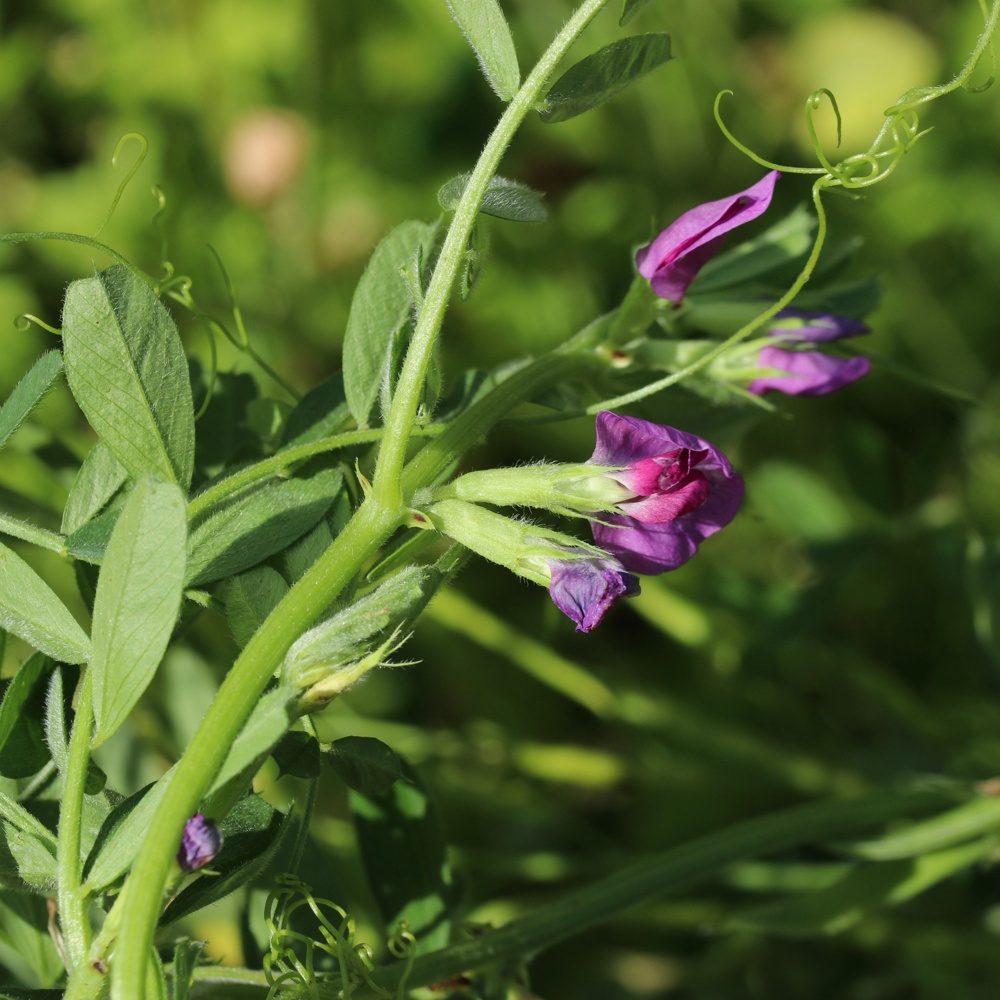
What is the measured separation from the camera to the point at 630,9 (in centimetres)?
68

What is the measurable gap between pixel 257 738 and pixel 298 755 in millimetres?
117

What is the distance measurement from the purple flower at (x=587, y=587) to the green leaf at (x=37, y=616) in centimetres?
29

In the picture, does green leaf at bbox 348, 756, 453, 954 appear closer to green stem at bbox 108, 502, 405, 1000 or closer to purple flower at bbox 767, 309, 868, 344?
green stem at bbox 108, 502, 405, 1000

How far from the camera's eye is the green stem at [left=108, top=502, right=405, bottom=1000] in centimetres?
54

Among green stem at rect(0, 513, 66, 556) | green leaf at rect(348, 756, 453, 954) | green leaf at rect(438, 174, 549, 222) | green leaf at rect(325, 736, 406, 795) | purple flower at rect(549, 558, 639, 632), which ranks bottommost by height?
green leaf at rect(348, 756, 453, 954)

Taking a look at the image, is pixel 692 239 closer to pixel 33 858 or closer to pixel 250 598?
pixel 250 598

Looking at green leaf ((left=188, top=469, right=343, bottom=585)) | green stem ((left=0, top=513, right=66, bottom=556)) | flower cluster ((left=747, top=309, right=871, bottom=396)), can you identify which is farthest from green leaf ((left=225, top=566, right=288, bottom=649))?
flower cluster ((left=747, top=309, right=871, bottom=396))

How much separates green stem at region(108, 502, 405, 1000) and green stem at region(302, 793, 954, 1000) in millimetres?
186

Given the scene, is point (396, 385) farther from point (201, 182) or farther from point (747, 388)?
point (201, 182)

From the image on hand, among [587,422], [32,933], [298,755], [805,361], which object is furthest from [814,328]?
[587,422]

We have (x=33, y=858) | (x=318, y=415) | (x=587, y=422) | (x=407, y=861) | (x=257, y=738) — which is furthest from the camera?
(x=587, y=422)

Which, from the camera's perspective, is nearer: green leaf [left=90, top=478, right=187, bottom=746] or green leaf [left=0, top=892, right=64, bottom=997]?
green leaf [left=90, top=478, right=187, bottom=746]

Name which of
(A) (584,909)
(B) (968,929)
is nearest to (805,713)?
(B) (968,929)

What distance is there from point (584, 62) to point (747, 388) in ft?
0.88
